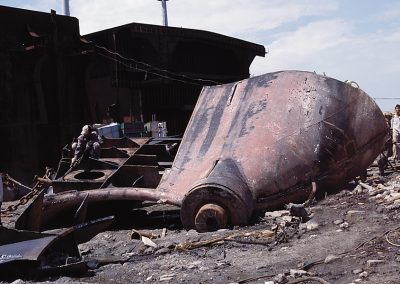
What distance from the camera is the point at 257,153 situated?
5914mm

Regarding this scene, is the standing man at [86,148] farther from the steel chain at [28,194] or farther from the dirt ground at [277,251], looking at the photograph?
the dirt ground at [277,251]

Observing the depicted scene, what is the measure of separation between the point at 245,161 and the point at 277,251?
1.65 m

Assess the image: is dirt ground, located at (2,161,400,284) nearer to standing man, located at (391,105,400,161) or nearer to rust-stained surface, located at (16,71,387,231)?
rust-stained surface, located at (16,71,387,231)

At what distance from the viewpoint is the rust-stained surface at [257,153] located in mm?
5449

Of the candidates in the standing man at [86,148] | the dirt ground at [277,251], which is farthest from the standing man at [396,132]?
Result: the standing man at [86,148]

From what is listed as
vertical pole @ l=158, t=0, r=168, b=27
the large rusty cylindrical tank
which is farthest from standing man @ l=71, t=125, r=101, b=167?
vertical pole @ l=158, t=0, r=168, b=27

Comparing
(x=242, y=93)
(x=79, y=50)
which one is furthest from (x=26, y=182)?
(x=242, y=93)

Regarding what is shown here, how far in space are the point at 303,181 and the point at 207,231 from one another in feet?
4.57

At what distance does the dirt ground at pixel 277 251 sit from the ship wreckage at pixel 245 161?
290mm

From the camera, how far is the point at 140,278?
4191mm

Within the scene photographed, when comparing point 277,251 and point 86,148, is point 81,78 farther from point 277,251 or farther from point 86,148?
point 277,251

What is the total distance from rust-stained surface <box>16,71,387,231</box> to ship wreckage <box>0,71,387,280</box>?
0.01 metres

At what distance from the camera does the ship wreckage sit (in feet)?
17.8

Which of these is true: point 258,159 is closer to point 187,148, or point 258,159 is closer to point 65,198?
point 187,148
